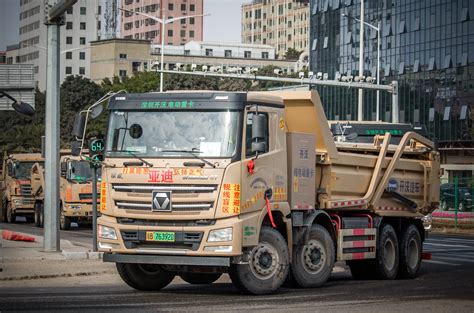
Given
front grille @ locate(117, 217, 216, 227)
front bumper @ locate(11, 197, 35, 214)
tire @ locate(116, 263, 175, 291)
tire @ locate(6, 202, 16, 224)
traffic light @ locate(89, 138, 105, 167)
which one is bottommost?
tire @ locate(6, 202, 16, 224)

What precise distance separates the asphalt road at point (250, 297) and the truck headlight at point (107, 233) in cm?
79

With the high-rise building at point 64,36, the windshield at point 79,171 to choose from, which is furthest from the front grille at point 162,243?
the windshield at point 79,171

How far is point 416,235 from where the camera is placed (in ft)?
73.2

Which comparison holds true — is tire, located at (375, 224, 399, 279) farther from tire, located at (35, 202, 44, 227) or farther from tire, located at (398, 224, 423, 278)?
tire, located at (35, 202, 44, 227)

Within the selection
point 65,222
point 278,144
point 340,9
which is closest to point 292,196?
point 278,144

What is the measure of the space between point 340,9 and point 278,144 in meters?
94.0

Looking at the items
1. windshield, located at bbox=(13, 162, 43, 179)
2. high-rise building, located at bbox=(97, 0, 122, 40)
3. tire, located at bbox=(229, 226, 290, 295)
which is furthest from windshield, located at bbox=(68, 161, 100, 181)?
high-rise building, located at bbox=(97, 0, 122, 40)

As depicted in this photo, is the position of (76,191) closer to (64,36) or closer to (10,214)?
(10,214)

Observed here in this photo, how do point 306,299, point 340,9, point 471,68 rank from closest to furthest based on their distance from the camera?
point 306,299
point 471,68
point 340,9

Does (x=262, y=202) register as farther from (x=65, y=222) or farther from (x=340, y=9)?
(x=340, y=9)

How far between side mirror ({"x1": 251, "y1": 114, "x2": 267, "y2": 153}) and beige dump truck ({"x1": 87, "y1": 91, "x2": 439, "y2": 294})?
0.01m

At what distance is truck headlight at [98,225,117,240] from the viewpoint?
17.8 m

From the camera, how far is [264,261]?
17.7 metres

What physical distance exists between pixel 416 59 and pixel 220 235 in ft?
269
